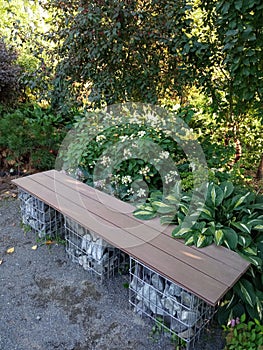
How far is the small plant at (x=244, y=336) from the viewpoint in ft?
5.19

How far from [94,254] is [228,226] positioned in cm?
93

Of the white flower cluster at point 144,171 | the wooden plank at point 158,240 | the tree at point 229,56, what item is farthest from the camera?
the white flower cluster at point 144,171

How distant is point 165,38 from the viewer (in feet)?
9.23

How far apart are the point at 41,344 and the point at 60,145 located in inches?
89.6

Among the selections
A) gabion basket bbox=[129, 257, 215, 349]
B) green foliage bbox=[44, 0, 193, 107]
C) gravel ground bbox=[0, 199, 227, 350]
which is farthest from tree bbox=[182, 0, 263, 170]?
gravel ground bbox=[0, 199, 227, 350]

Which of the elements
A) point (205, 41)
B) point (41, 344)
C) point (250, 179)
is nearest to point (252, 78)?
point (205, 41)

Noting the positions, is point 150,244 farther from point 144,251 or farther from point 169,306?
point 169,306

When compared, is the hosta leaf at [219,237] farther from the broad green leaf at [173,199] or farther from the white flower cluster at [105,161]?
the white flower cluster at [105,161]

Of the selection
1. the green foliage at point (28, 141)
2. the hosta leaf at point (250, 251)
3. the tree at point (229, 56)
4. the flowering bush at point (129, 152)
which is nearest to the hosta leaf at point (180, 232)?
the hosta leaf at point (250, 251)

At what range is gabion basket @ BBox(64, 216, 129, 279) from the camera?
2.29 m

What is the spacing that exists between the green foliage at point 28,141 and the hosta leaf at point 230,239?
7.88 ft

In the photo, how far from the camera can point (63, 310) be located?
2080 mm

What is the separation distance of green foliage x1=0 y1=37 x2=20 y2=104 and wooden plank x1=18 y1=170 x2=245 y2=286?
1.99 meters

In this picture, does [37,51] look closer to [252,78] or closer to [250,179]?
[252,78]
